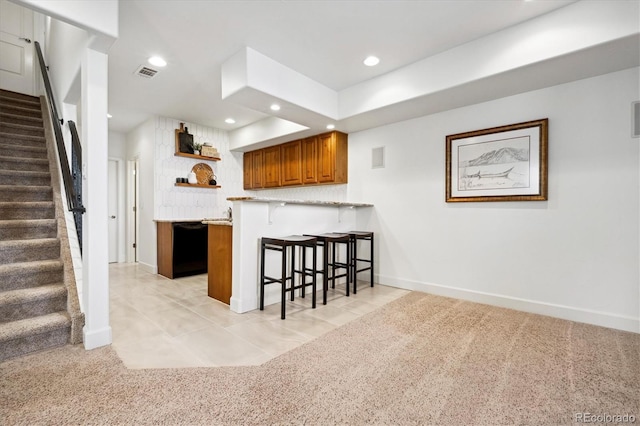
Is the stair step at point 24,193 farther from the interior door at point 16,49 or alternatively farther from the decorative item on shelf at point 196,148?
the interior door at point 16,49

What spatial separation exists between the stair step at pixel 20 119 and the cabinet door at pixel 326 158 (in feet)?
12.4

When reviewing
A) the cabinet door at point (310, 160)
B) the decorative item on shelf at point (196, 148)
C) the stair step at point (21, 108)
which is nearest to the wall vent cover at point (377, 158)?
the cabinet door at point (310, 160)

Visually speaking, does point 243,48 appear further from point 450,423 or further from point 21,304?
point 450,423

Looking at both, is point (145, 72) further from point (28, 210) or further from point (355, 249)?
point (355, 249)

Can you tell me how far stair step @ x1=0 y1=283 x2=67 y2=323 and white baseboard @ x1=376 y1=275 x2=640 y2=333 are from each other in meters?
3.55

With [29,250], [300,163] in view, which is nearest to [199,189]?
[300,163]

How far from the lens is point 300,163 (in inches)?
203

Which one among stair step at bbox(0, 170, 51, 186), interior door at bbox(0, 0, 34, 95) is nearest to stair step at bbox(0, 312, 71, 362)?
stair step at bbox(0, 170, 51, 186)

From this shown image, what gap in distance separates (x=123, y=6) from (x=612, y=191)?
4.35 m

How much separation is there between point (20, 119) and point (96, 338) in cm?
351

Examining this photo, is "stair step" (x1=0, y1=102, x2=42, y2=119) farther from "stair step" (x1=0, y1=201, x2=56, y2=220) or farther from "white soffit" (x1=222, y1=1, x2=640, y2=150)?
"white soffit" (x1=222, y1=1, x2=640, y2=150)

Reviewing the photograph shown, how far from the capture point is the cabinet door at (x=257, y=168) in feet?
19.3

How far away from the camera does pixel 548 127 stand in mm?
3047

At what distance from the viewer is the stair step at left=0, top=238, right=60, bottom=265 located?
99.3 inches
